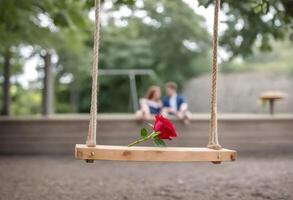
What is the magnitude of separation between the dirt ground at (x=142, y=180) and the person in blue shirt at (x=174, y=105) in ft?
4.14

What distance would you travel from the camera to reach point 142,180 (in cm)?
691

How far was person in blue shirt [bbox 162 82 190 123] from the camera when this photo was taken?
9.71 metres

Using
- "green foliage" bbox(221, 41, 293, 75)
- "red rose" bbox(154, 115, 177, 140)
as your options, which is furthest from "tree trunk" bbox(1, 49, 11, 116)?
"green foliage" bbox(221, 41, 293, 75)

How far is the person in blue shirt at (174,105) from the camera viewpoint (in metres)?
9.71

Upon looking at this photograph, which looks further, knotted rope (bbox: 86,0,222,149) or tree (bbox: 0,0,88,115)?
tree (bbox: 0,0,88,115)

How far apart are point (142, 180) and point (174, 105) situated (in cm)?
317

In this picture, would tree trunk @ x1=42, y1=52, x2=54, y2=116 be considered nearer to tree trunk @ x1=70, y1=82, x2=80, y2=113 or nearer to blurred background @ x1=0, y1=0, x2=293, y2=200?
blurred background @ x1=0, y1=0, x2=293, y2=200

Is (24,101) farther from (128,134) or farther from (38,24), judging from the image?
(128,134)

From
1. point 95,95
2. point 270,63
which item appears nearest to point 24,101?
point 270,63

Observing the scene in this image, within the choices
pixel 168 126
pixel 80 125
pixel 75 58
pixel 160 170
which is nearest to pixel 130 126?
pixel 80 125

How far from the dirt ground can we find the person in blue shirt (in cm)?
126

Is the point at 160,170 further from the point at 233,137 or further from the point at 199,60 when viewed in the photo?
the point at 199,60

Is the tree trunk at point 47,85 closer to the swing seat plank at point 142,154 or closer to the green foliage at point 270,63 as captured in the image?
the swing seat plank at point 142,154

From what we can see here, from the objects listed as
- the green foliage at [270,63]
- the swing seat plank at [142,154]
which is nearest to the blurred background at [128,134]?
the swing seat plank at [142,154]
